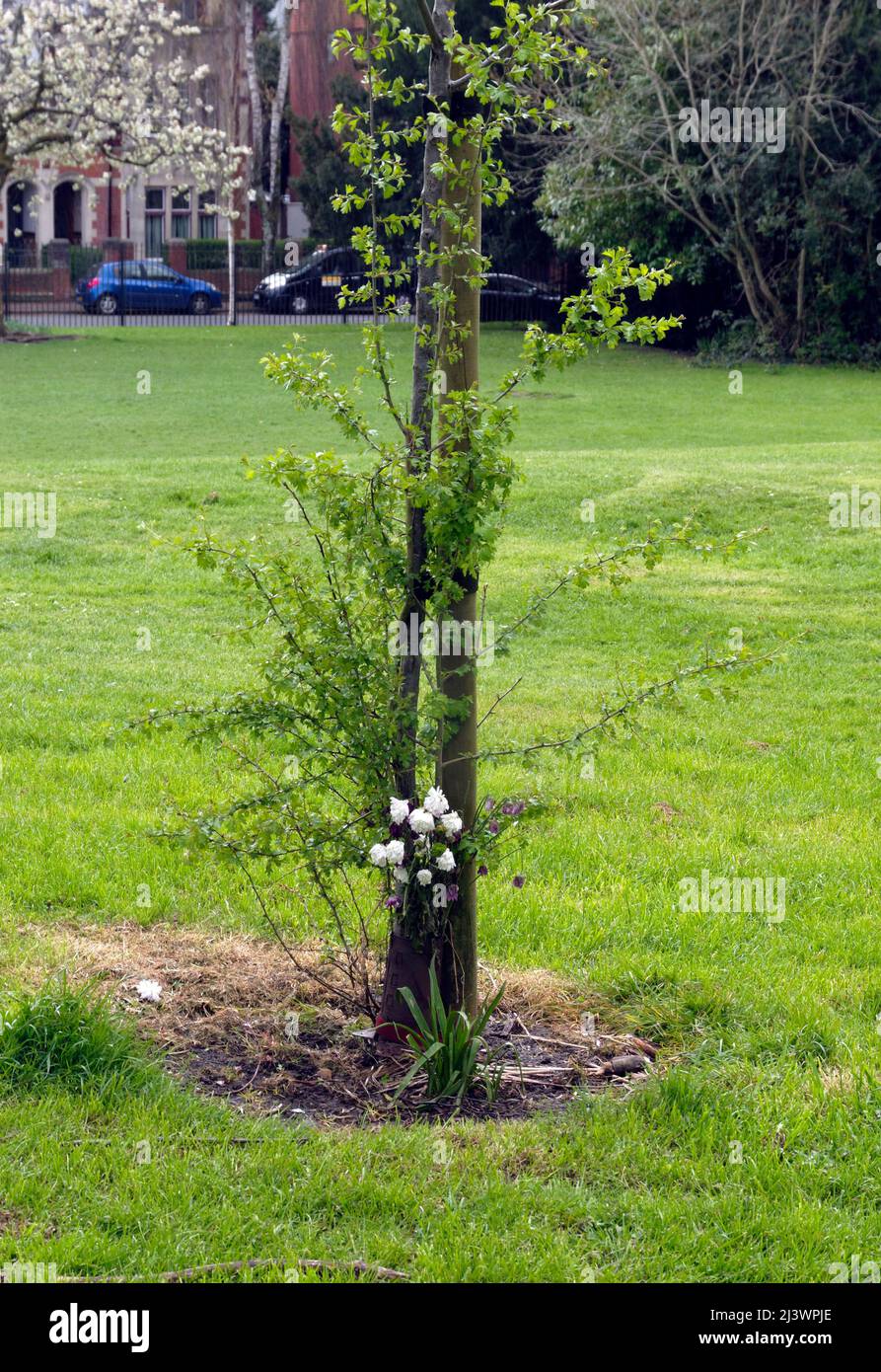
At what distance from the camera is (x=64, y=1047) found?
4.02 m

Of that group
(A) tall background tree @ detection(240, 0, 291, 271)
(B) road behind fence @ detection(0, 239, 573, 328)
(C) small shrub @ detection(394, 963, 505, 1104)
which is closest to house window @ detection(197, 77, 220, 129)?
(A) tall background tree @ detection(240, 0, 291, 271)

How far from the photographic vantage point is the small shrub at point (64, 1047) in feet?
13.0

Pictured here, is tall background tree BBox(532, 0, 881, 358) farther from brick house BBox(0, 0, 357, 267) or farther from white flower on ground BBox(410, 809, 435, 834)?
white flower on ground BBox(410, 809, 435, 834)

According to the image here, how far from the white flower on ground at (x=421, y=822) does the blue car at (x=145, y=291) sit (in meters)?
40.4

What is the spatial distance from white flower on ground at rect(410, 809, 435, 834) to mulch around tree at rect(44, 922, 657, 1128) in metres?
0.72

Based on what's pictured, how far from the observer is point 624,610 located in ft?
32.4

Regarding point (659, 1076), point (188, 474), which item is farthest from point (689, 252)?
point (659, 1076)

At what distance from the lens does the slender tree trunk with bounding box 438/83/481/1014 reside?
4.05 meters

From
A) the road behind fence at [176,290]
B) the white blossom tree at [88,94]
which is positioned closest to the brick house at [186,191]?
the road behind fence at [176,290]

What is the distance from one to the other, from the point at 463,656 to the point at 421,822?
512 millimetres

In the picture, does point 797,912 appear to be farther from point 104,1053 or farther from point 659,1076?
point 104,1053

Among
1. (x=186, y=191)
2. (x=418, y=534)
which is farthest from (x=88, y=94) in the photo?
(x=418, y=534)

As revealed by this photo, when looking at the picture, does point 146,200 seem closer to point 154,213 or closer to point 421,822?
point 154,213
